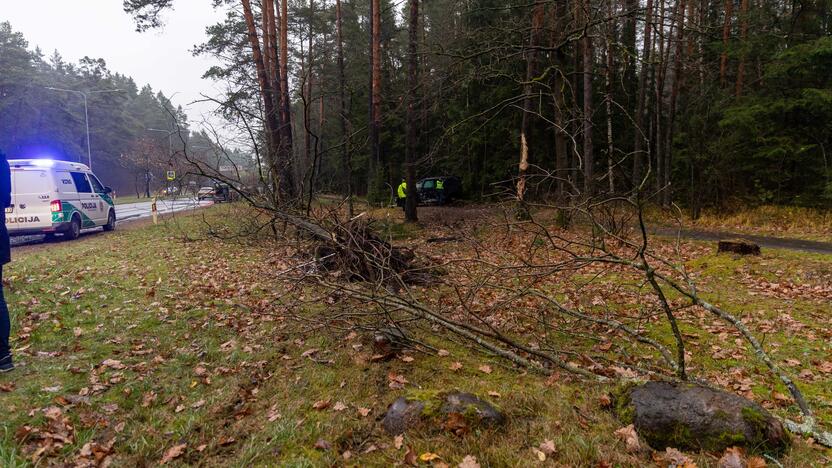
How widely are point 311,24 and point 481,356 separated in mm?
28109

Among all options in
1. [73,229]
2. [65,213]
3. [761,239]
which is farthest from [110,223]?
[761,239]

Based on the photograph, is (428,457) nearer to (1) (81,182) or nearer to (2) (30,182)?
(2) (30,182)

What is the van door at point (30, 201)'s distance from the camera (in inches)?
482

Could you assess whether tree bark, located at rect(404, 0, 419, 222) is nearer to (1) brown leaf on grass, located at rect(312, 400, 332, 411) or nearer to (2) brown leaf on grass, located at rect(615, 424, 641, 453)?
(1) brown leaf on grass, located at rect(312, 400, 332, 411)

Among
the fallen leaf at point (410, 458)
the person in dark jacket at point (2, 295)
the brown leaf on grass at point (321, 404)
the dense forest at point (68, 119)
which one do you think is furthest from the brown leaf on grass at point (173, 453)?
the dense forest at point (68, 119)

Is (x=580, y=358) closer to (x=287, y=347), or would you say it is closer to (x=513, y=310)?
(x=513, y=310)

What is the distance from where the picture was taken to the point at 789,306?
259 inches

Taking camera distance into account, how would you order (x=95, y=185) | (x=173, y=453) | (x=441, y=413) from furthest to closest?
1. (x=95, y=185)
2. (x=441, y=413)
3. (x=173, y=453)

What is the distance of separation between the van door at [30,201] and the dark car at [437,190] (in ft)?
54.5

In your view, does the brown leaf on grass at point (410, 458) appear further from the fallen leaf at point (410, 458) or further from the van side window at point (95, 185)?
the van side window at point (95, 185)

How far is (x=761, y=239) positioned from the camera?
11438 millimetres

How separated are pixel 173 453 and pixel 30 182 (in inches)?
513

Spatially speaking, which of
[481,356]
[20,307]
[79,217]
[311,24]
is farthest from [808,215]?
[311,24]

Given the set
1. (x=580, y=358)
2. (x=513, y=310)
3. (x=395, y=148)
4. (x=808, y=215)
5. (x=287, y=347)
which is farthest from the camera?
(x=395, y=148)
